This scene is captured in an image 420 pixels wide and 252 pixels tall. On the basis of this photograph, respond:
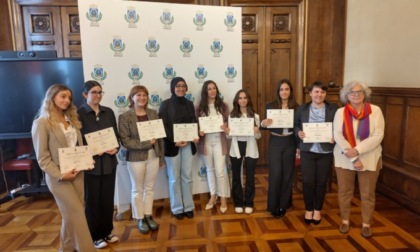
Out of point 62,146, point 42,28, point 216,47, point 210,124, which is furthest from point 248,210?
point 42,28

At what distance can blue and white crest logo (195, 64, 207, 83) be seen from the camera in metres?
3.40

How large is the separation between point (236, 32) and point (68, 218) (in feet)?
8.76

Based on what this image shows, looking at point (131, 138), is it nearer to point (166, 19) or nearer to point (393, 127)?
point (166, 19)

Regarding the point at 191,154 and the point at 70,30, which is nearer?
the point at 191,154

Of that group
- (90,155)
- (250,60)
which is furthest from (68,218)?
(250,60)

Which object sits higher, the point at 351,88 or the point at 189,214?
the point at 351,88

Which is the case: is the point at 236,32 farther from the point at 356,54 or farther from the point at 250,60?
the point at 356,54

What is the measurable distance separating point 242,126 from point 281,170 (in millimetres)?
645

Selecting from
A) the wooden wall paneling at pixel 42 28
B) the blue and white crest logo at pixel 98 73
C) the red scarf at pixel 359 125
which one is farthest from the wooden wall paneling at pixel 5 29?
the red scarf at pixel 359 125

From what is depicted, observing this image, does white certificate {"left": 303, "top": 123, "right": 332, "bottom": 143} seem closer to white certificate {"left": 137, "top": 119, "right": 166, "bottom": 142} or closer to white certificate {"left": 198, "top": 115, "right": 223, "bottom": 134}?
white certificate {"left": 198, "top": 115, "right": 223, "bottom": 134}

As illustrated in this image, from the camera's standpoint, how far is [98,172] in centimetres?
247

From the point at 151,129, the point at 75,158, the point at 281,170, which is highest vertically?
the point at 151,129

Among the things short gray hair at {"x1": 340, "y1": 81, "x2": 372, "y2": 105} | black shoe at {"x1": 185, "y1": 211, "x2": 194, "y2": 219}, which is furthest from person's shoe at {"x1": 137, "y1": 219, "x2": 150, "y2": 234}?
short gray hair at {"x1": 340, "y1": 81, "x2": 372, "y2": 105}

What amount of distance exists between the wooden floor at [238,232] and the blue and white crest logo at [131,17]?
2.19 meters
